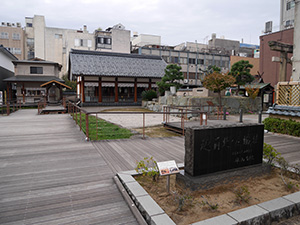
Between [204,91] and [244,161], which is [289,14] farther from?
[244,161]

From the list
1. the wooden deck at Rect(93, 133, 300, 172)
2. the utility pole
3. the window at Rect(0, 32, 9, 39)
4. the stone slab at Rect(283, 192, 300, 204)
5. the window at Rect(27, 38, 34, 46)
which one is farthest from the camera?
the window at Rect(27, 38, 34, 46)

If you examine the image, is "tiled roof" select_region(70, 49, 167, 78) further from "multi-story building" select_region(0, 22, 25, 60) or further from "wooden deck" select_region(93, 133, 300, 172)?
"multi-story building" select_region(0, 22, 25, 60)

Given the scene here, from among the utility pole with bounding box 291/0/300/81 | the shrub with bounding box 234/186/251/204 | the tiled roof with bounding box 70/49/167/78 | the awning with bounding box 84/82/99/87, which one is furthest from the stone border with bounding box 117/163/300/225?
the awning with bounding box 84/82/99/87

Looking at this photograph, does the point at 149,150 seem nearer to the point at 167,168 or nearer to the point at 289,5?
the point at 167,168

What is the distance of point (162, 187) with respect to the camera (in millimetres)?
3855

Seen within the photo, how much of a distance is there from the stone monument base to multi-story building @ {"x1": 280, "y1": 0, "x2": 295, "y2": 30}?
34550 mm

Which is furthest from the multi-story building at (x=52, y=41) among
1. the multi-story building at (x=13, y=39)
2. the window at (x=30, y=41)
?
the multi-story building at (x=13, y=39)

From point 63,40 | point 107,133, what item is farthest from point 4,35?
point 107,133

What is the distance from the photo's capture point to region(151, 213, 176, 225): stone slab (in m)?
2.67

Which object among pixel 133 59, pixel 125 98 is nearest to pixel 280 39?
pixel 133 59

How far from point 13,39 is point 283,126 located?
4707cm

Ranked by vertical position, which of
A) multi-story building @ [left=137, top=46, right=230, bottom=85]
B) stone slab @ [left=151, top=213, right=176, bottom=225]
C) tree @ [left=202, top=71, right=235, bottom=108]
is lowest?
stone slab @ [left=151, top=213, right=176, bottom=225]

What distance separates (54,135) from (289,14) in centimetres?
3815

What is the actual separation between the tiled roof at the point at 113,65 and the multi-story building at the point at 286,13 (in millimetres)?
19717
